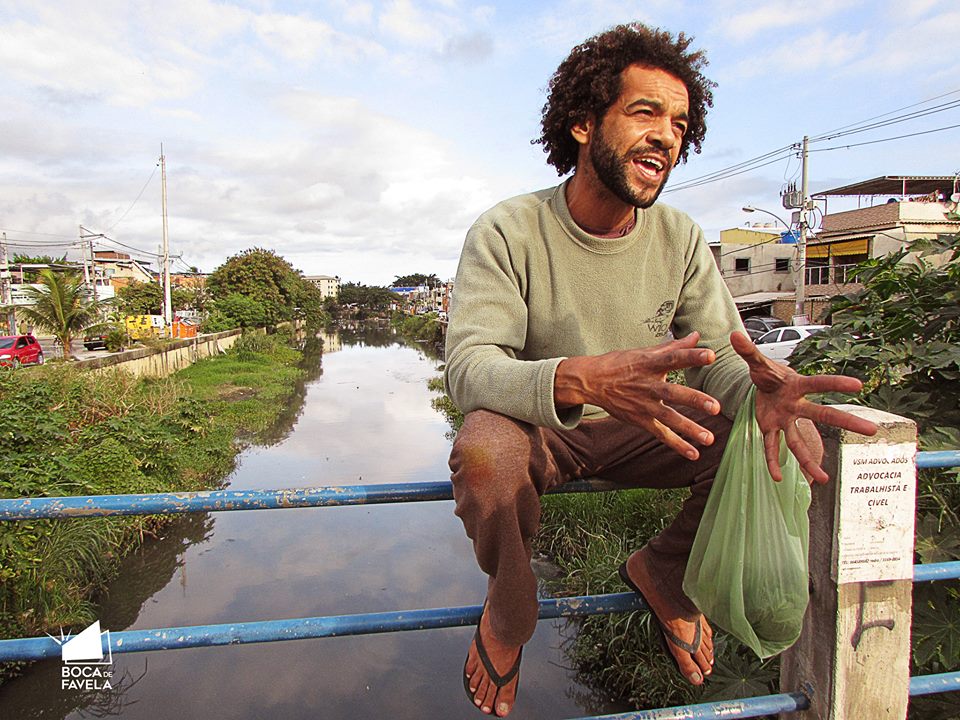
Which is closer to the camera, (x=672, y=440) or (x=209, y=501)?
(x=672, y=440)

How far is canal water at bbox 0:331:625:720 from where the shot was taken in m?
4.84

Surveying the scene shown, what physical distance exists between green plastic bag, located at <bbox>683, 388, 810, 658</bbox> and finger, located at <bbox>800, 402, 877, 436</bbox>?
92 millimetres

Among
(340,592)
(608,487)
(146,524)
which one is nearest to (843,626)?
(608,487)

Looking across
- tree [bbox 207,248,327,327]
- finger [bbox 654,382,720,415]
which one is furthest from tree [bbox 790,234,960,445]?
tree [bbox 207,248,327,327]

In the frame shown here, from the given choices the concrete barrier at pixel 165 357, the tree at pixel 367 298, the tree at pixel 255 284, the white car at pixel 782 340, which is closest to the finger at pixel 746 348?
the concrete barrier at pixel 165 357

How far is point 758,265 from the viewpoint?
2616 cm

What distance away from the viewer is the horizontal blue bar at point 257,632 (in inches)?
46.9

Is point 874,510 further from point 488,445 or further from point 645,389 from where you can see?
point 488,445

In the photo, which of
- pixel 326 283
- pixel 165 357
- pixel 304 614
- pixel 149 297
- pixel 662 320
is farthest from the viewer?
pixel 326 283

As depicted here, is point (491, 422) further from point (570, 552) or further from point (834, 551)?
point (570, 552)

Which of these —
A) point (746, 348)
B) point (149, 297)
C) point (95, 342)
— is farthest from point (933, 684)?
point (149, 297)

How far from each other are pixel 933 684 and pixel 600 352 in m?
0.98

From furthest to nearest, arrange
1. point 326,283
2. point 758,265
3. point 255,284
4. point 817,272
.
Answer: point 326,283
point 255,284
point 758,265
point 817,272

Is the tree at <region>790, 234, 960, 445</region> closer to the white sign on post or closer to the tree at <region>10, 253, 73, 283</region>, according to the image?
the white sign on post
